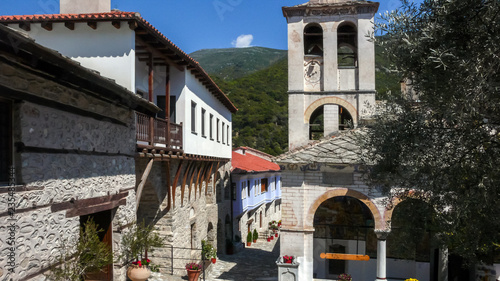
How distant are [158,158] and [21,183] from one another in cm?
555

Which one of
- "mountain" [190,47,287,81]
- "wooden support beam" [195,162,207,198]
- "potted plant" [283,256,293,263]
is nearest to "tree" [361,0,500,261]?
"potted plant" [283,256,293,263]

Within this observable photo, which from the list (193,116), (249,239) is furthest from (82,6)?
(249,239)

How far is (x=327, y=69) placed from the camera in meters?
16.2

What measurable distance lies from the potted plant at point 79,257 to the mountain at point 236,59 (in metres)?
81.6

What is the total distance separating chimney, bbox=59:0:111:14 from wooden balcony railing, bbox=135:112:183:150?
11.0ft

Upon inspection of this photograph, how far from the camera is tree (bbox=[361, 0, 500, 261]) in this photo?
16.5 ft

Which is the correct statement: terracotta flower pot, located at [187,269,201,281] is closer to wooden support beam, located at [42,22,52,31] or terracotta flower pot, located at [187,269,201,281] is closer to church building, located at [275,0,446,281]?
church building, located at [275,0,446,281]

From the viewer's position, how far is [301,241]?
536 inches

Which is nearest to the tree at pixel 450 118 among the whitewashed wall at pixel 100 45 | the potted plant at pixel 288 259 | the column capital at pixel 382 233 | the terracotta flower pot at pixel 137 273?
the terracotta flower pot at pixel 137 273

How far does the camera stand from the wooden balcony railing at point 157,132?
9.59m

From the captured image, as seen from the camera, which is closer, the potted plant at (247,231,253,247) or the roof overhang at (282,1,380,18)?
the roof overhang at (282,1,380,18)

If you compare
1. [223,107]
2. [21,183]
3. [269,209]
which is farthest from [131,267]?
[269,209]

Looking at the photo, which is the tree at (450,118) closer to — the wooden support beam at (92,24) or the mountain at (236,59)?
the wooden support beam at (92,24)

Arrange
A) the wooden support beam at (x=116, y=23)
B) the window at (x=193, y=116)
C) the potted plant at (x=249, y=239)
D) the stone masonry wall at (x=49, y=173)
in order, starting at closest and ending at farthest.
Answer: the stone masonry wall at (x=49, y=173)
the wooden support beam at (x=116, y=23)
the window at (x=193, y=116)
the potted plant at (x=249, y=239)
